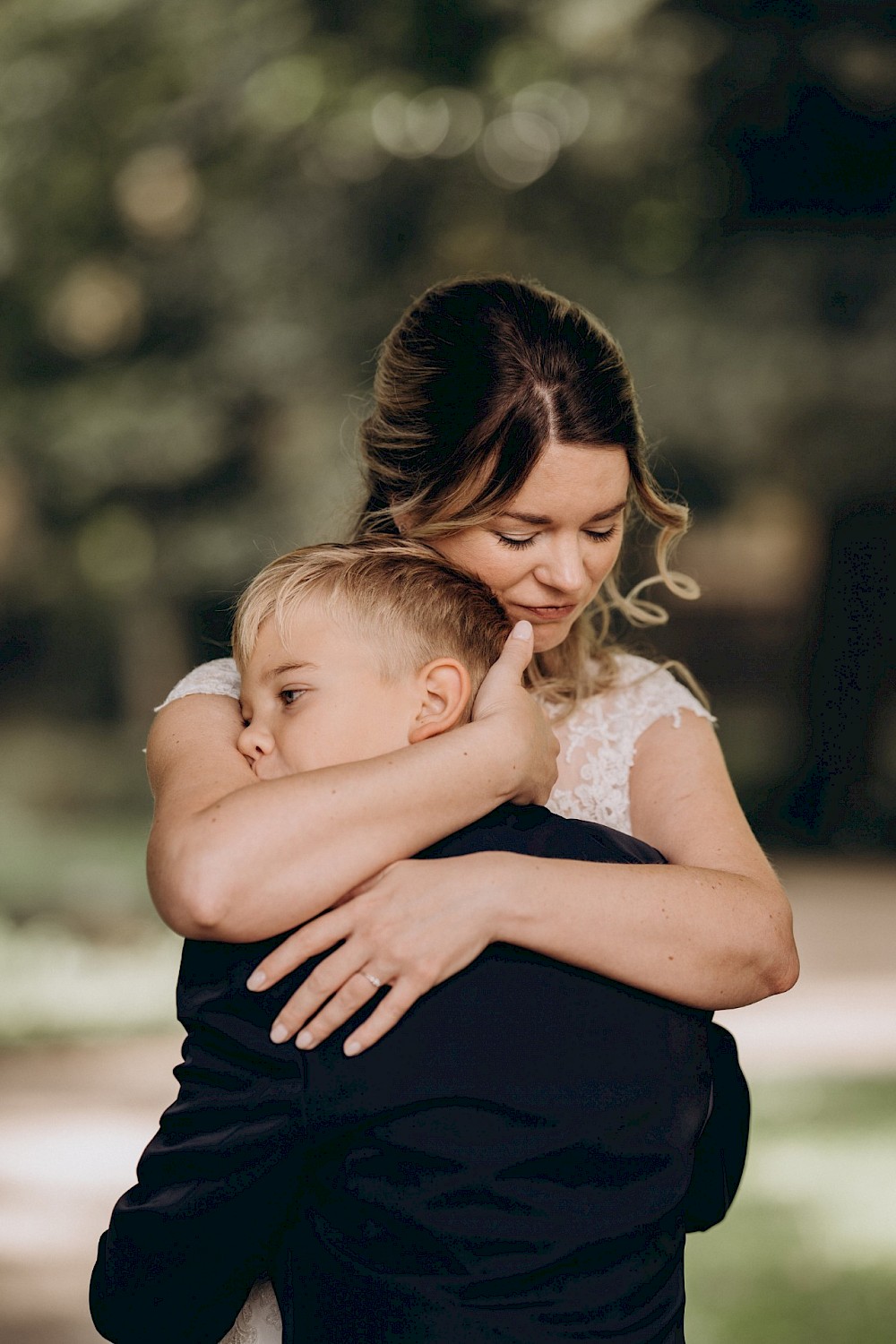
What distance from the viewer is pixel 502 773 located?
1.81m

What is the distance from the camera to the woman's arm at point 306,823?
5.40 feet

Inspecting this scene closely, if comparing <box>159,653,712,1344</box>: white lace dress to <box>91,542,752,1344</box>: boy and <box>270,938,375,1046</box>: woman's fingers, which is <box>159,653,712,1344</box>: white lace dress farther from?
<box>270,938,375,1046</box>: woman's fingers

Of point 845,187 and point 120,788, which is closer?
point 845,187

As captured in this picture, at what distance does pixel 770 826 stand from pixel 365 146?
6.51m

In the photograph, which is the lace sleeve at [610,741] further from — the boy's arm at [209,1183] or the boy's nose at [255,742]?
the boy's arm at [209,1183]

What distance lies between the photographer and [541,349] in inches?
92.2

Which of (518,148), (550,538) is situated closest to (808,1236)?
(550,538)

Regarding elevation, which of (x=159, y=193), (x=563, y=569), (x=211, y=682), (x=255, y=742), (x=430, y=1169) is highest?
(x=159, y=193)

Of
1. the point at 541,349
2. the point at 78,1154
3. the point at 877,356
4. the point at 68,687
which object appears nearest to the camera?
the point at 541,349

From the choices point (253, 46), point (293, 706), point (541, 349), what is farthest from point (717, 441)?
point (293, 706)

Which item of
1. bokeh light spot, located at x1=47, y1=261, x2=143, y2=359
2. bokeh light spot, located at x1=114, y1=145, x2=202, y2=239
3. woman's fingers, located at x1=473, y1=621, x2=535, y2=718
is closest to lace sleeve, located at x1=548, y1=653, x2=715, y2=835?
woman's fingers, located at x1=473, y1=621, x2=535, y2=718

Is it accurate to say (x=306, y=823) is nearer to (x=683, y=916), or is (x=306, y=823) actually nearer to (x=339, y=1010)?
(x=339, y=1010)

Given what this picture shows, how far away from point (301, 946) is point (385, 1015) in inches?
5.5

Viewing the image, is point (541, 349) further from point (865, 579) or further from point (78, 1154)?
point (865, 579)
